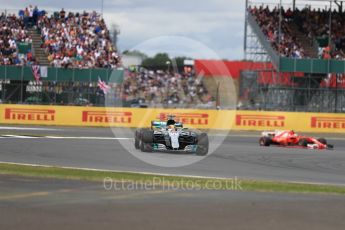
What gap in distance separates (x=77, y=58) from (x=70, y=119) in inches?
229

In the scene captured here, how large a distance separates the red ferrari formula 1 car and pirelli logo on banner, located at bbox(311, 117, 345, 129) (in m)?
11.2

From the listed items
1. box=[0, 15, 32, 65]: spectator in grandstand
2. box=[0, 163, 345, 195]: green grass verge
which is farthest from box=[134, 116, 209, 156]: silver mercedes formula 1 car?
box=[0, 15, 32, 65]: spectator in grandstand

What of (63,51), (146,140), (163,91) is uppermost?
(63,51)

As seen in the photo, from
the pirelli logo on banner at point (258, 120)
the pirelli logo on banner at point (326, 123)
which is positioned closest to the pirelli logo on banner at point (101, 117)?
the pirelli logo on banner at point (258, 120)

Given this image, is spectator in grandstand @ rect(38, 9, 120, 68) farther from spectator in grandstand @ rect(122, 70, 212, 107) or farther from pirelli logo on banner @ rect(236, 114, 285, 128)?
pirelli logo on banner @ rect(236, 114, 285, 128)

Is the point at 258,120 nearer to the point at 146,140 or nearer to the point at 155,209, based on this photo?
the point at 146,140

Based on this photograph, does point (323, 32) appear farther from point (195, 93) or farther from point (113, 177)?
point (113, 177)

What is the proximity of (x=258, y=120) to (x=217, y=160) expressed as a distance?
1767 cm

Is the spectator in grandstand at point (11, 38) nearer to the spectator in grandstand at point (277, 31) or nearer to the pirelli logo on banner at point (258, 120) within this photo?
the pirelli logo on banner at point (258, 120)

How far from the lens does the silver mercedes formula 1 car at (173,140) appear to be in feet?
65.1

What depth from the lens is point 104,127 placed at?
116 ft

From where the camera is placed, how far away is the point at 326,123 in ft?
118

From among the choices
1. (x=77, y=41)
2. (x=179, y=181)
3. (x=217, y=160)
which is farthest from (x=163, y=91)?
(x=179, y=181)

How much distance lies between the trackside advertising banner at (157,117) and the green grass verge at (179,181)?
2028 centimetres
